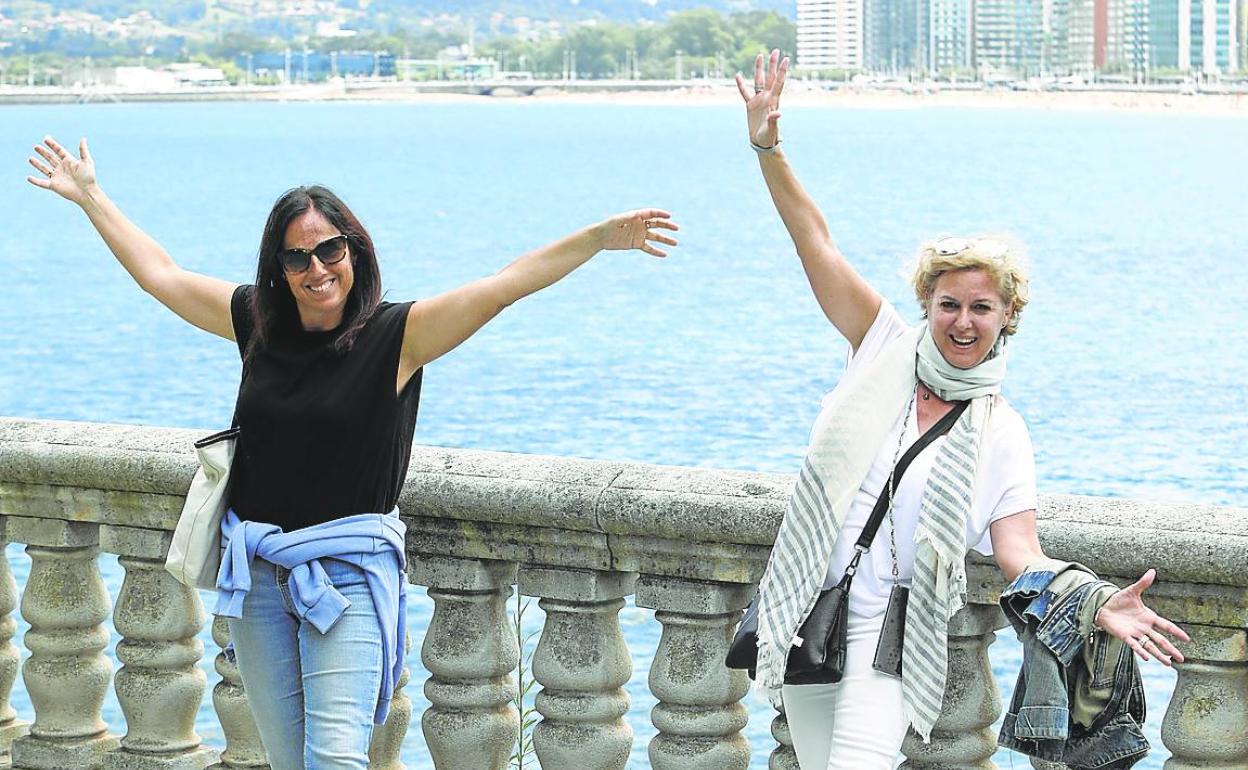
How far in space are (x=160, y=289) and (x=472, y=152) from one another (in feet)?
512

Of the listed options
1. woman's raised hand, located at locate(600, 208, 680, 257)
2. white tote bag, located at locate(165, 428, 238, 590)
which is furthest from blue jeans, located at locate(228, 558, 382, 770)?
woman's raised hand, located at locate(600, 208, 680, 257)

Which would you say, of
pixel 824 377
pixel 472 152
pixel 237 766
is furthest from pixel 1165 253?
pixel 472 152

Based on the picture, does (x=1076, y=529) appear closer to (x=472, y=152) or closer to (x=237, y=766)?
(x=237, y=766)

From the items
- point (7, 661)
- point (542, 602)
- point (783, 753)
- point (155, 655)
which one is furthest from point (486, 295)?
point (7, 661)

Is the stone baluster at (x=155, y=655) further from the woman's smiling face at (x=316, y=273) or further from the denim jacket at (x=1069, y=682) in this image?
the denim jacket at (x=1069, y=682)

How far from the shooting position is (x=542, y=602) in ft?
15.3

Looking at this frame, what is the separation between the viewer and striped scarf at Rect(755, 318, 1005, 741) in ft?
12.6

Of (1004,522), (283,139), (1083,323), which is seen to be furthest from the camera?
(283,139)

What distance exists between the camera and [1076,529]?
4.03 m

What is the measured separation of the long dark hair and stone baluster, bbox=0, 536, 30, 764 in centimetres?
129

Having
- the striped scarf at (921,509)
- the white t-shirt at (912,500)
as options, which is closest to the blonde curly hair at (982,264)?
the striped scarf at (921,509)

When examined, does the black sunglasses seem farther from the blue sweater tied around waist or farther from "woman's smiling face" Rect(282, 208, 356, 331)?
the blue sweater tied around waist

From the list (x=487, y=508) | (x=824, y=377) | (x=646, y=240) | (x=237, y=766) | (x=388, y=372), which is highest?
(x=646, y=240)

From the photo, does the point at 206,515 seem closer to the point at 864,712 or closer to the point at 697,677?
the point at 697,677
